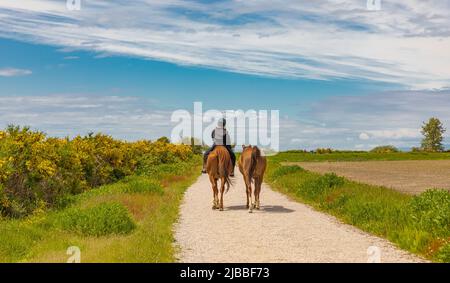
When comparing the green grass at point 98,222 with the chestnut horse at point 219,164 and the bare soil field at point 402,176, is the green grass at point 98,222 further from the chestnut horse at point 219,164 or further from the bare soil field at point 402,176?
the bare soil field at point 402,176

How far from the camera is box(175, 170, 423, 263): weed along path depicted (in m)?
10.6

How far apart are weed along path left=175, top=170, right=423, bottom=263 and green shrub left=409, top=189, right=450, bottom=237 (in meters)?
1.21

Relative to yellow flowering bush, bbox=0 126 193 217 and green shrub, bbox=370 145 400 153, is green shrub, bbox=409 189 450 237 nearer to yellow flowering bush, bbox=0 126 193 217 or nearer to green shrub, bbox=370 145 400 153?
yellow flowering bush, bbox=0 126 193 217

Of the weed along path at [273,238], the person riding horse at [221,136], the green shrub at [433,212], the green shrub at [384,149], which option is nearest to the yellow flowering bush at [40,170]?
the weed along path at [273,238]

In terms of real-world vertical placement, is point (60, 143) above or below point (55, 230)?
above

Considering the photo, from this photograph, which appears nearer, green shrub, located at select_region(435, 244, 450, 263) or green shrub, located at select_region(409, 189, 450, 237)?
green shrub, located at select_region(435, 244, 450, 263)

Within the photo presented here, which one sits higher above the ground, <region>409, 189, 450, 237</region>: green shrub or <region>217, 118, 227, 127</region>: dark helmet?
<region>217, 118, 227, 127</region>: dark helmet

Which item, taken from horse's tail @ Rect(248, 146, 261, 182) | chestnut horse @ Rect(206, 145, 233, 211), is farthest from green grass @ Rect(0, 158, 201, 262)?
horse's tail @ Rect(248, 146, 261, 182)

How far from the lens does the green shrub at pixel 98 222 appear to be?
44.3ft

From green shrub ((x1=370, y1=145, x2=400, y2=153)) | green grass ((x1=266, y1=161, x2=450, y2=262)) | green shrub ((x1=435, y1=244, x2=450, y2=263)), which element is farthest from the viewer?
green shrub ((x1=370, y1=145, x2=400, y2=153))
